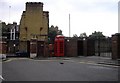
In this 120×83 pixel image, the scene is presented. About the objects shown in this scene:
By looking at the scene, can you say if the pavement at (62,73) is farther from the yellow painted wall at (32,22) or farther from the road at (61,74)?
the yellow painted wall at (32,22)

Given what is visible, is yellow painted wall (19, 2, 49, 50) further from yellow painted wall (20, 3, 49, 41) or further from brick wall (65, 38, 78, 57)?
brick wall (65, 38, 78, 57)

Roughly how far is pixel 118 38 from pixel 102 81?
21.5 meters

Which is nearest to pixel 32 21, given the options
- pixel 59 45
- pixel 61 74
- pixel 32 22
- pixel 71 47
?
pixel 32 22

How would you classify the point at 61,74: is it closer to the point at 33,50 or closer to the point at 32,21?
the point at 33,50

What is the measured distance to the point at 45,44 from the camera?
55.3 m

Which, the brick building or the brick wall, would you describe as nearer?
the brick wall

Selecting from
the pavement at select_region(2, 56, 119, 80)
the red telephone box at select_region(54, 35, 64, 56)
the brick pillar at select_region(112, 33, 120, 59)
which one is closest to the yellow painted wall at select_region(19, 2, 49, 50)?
the red telephone box at select_region(54, 35, 64, 56)

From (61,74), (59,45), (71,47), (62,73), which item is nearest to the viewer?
(61,74)

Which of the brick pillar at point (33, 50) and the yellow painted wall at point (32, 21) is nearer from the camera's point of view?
the brick pillar at point (33, 50)

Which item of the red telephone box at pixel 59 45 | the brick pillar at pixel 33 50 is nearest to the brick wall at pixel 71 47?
the red telephone box at pixel 59 45

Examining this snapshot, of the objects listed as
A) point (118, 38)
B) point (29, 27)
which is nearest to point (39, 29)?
point (29, 27)

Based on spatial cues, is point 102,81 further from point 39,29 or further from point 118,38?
point 39,29

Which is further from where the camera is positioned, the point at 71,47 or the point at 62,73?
the point at 71,47

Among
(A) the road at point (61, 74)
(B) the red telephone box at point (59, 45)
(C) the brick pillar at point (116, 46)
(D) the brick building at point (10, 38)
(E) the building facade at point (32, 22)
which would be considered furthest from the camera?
(E) the building facade at point (32, 22)
